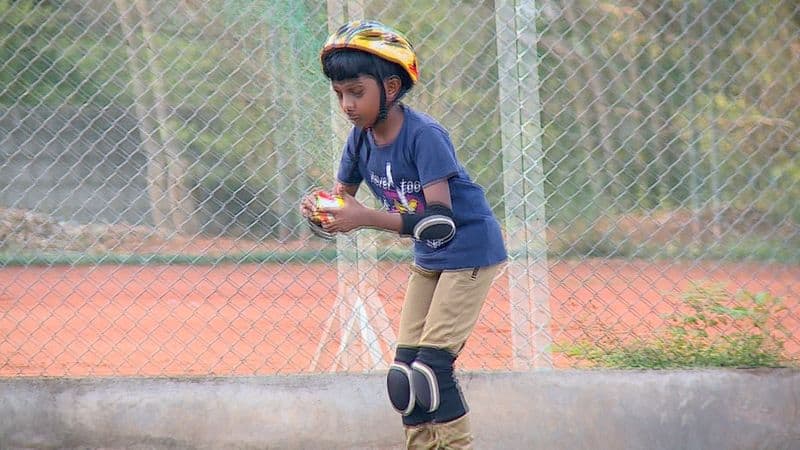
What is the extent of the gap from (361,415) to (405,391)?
0.85 meters

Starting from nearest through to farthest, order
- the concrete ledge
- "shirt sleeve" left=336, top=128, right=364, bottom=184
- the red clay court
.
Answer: "shirt sleeve" left=336, top=128, right=364, bottom=184
the concrete ledge
the red clay court

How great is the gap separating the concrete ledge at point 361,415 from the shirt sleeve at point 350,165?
3.41 ft

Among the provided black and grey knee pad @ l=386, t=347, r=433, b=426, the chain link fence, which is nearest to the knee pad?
black and grey knee pad @ l=386, t=347, r=433, b=426

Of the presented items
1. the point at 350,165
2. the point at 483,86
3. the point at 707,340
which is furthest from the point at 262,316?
the point at 707,340

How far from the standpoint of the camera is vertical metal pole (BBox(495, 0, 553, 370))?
432 cm

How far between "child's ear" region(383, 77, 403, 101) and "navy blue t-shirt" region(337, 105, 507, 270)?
0.10 metres

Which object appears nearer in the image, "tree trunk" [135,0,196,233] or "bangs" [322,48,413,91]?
"bangs" [322,48,413,91]

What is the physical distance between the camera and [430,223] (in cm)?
317

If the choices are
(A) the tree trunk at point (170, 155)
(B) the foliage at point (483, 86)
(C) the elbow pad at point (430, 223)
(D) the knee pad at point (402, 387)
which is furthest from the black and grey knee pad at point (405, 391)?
(A) the tree trunk at point (170, 155)

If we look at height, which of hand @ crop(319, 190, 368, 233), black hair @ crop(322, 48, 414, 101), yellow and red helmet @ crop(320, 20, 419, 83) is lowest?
hand @ crop(319, 190, 368, 233)

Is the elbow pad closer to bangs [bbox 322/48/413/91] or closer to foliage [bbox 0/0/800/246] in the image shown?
bangs [bbox 322/48/413/91]

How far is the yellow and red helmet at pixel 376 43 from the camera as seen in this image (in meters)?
3.23

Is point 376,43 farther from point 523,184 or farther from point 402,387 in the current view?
point 523,184

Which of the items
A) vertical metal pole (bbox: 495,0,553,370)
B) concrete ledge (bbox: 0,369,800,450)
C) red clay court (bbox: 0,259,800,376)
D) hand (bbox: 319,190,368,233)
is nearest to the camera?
hand (bbox: 319,190,368,233)
